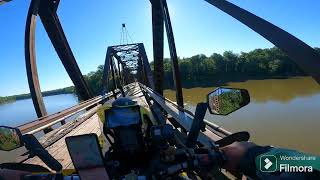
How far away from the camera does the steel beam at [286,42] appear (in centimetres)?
230

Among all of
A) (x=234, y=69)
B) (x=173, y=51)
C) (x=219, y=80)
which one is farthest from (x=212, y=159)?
(x=234, y=69)

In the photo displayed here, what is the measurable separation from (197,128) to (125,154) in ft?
3.21

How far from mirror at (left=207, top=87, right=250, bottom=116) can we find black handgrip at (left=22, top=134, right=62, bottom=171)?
1290 mm

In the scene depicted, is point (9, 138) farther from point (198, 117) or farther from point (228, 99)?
point (228, 99)

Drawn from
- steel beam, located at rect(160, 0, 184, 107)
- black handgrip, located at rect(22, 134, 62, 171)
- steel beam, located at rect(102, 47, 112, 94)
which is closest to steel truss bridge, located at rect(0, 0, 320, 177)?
steel beam, located at rect(160, 0, 184, 107)

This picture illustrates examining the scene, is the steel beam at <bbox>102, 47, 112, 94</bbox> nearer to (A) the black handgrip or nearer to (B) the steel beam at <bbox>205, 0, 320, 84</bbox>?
(B) the steel beam at <bbox>205, 0, 320, 84</bbox>

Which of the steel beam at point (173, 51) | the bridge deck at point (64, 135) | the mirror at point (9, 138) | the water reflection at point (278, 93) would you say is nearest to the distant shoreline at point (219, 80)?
the water reflection at point (278, 93)

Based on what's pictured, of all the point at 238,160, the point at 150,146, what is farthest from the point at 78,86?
the point at 238,160

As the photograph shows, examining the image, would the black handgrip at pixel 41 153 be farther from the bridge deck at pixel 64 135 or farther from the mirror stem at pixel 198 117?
the bridge deck at pixel 64 135

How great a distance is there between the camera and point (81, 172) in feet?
6.40

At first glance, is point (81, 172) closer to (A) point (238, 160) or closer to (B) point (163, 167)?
(B) point (163, 167)

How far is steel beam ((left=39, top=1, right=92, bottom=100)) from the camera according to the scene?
907 centimetres

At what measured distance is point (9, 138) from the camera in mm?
2455

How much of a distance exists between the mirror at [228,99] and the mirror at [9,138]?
5.20 feet
